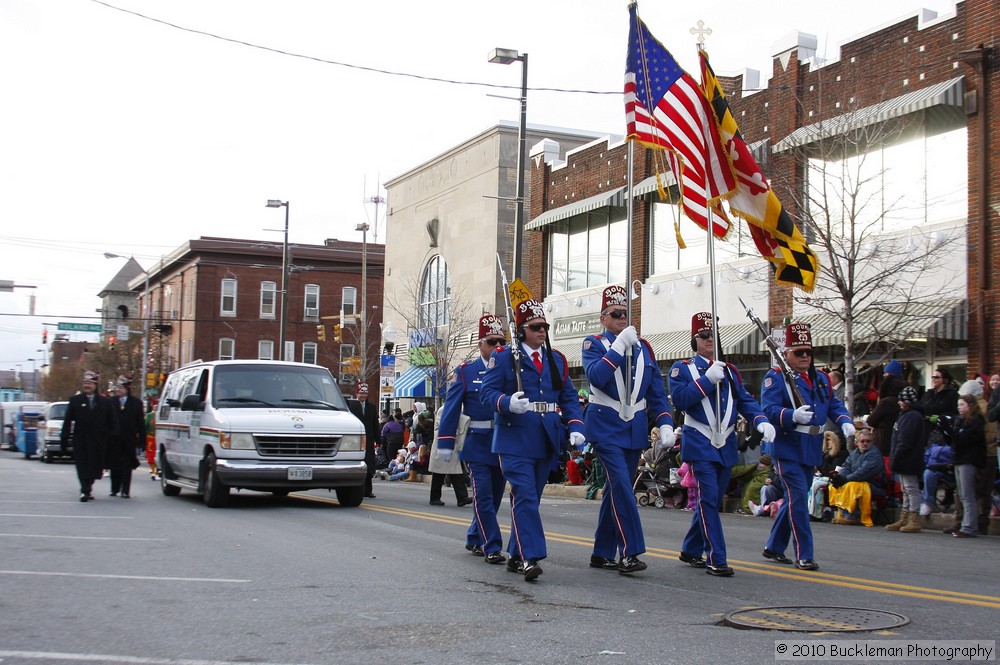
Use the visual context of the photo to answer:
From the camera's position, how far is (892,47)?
74.9ft

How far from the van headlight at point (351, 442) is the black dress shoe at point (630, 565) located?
24.7ft

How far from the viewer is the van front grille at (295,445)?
1543 cm

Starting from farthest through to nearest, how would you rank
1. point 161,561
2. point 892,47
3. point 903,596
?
point 892,47 < point 161,561 < point 903,596

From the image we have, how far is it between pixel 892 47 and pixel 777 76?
3.55m

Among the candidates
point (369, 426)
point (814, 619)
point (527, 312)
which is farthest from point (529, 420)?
point (369, 426)

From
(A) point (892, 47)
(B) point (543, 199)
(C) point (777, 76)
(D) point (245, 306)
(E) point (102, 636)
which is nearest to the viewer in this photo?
(E) point (102, 636)

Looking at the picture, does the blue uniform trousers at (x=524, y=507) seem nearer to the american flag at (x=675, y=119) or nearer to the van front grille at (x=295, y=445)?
the american flag at (x=675, y=119)

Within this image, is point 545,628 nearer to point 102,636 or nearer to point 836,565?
point 102,636

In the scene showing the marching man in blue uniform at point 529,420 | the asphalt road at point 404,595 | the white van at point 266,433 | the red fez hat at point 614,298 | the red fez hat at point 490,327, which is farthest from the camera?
the white van at point 266,433

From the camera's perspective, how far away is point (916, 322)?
20.8 meters

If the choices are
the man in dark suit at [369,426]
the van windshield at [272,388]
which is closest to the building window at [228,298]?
the man in dark suit at [369,426]

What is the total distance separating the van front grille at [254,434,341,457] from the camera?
15.4 meters

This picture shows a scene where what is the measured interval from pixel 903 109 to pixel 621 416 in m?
14.7

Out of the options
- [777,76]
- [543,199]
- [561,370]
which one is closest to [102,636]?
[561,370]
